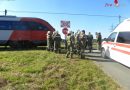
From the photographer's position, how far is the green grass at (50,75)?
538 inches

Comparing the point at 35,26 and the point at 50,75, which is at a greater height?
the point at 35,26

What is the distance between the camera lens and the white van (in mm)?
16906

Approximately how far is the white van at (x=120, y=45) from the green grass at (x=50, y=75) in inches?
56.2

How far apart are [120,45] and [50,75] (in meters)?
4.46

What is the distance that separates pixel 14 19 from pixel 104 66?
14.1 meters

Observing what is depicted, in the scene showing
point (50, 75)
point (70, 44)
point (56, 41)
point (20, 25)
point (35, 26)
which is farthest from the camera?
point (35, 26)

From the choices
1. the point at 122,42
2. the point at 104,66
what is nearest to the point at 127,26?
the point at 122,42

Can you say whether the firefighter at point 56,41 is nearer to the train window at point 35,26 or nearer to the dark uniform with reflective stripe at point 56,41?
the dark uniform with reflective stripe at point 56,41

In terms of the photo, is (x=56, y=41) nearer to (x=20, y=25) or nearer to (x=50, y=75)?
(x=20, y=25)

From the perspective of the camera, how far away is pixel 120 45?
18031 mm

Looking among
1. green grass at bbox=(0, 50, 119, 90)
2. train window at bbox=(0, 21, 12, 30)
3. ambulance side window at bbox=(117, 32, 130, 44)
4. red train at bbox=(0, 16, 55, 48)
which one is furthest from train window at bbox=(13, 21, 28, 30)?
ambulance side window at bbox=(117, 32, 130, 44)

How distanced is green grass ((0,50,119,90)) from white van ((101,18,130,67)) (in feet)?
4.68

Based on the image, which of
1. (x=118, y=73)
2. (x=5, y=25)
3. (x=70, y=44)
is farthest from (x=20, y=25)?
(x=118, y=73)

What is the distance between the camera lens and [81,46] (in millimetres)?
21719
